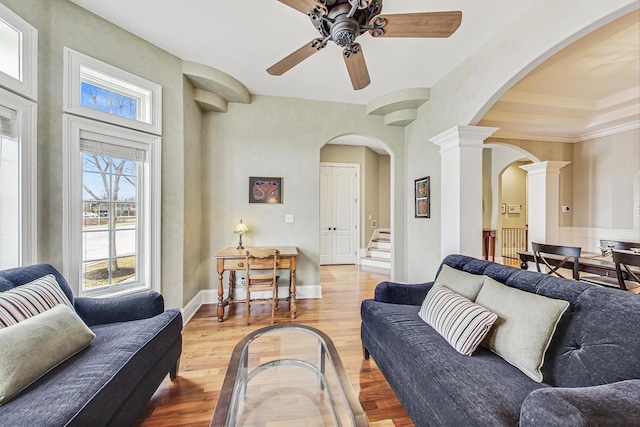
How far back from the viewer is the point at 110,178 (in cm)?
233

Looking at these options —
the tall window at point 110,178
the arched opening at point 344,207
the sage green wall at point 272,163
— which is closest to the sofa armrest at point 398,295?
the sage green wall at point 272,163

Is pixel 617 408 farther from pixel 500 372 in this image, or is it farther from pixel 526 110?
pixel 526 110

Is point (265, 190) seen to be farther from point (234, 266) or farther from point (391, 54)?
point (391, 54)

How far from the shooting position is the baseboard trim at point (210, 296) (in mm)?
2890

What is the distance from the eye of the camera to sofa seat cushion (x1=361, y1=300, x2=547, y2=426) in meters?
0.98

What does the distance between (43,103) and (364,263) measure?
520cm

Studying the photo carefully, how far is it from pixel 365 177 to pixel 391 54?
352 cm

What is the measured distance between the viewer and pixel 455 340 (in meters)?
1.39

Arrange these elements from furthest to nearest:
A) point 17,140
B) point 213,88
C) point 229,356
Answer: point 213,88
point 229,356
point 17,140

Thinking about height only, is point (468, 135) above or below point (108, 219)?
above

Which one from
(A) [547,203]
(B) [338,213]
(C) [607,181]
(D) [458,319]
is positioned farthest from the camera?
(B) [338,213]

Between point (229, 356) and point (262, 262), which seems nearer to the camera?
point (229, 356)

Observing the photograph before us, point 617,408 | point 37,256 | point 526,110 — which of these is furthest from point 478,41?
point 37,256

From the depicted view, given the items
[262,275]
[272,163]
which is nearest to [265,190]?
[272,163]
